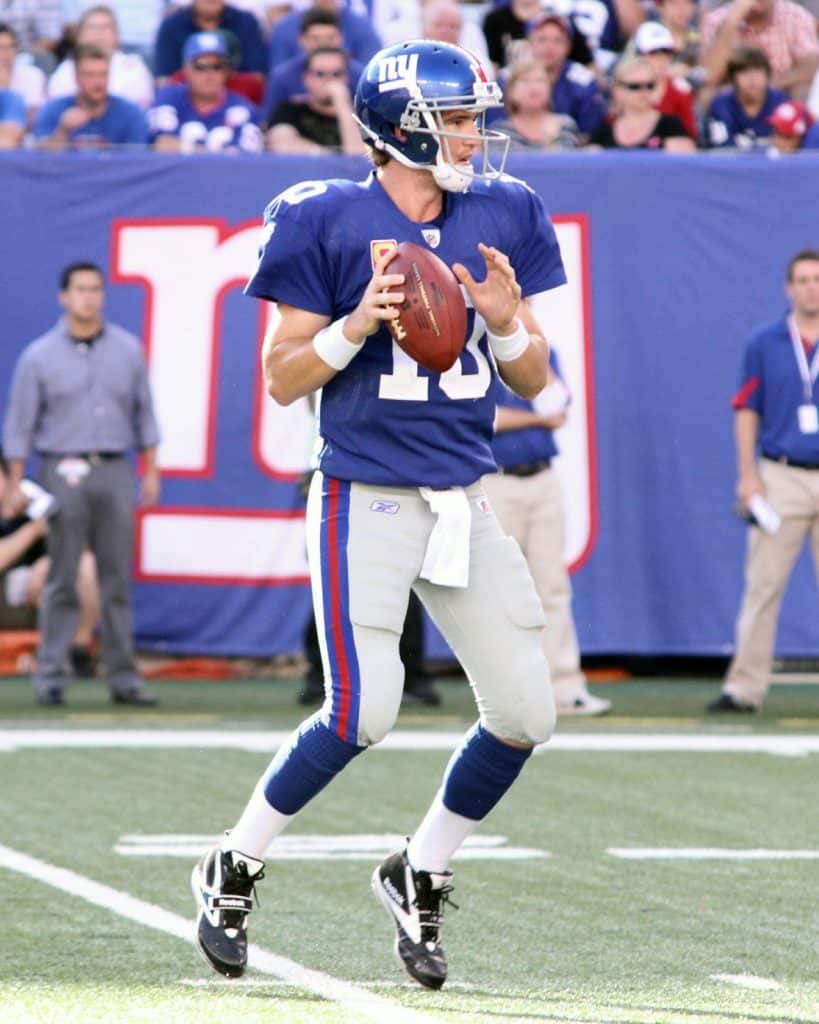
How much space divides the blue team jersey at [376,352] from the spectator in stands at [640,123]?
6775 millimetres

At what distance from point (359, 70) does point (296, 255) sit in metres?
7.53

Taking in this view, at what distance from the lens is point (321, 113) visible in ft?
36.2

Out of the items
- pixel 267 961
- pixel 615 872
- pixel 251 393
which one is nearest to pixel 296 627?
pixel 251 393

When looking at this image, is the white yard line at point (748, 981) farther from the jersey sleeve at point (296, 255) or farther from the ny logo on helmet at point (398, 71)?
the ny logo on helmet at point (398, 71)

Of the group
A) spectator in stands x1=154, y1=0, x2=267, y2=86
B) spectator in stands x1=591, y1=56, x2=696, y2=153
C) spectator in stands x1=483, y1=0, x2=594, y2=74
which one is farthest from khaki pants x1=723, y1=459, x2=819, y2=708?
spectator in stands x1=154, y1=0, x2=267, y2=86

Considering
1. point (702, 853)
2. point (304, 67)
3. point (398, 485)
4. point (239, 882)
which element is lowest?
point (702, 853)

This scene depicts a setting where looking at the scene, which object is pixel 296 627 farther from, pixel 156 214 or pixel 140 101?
pixel 140 101

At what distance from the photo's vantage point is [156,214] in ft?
34.3

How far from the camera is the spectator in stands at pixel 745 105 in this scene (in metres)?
11.4

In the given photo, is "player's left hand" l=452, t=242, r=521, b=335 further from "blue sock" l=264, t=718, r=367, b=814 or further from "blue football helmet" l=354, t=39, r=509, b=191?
"blue sock" l=264, t=718, r=367, b=814

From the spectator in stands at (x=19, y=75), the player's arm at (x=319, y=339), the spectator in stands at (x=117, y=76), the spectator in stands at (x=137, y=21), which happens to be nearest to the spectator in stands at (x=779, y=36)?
the spectator in stands at (x=117, y=76)

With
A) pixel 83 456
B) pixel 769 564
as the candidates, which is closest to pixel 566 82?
pixel 769 564

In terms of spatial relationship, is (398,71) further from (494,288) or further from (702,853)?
(702,853)

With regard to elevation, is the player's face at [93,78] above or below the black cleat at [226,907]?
above
